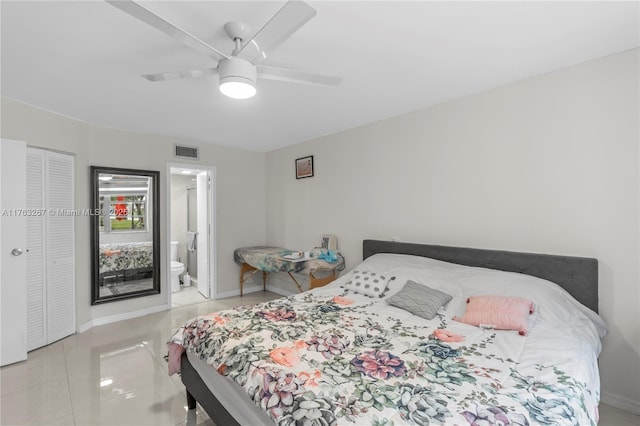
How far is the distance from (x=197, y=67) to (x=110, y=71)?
0.66 metres

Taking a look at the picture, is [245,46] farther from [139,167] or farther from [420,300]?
[139,167]

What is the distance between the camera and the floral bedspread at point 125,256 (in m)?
3.77

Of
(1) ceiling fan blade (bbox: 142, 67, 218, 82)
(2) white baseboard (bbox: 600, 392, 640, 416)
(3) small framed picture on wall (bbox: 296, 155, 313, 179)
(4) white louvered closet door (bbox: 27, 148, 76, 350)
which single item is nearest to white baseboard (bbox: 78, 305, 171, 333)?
(4) white louvered closet door (bbox: 27, 148, 76, 350)

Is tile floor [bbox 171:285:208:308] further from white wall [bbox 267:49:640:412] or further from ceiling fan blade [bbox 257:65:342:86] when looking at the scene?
ceiling fan blade [bbox 257:65:342:86]

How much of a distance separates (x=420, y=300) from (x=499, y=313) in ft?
1.71

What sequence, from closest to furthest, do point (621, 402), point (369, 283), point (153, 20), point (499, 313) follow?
point (153, 20) < point (499, 313) < point (621, 402) < point (369, 283)

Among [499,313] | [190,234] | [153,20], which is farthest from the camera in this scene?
[190,234]

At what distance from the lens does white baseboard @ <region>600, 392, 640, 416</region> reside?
6.68 feet

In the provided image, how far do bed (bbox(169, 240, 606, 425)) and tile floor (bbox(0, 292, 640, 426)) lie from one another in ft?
1.23

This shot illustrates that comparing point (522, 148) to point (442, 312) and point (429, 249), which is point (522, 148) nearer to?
point (429, 249)

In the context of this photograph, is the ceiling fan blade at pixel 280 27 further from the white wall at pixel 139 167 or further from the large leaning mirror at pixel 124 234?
the large leaning mirror at pixel 124 234

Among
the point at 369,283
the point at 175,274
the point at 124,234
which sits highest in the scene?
the point at 124,234

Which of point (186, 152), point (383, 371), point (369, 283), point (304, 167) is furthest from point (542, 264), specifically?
point (186, 152)

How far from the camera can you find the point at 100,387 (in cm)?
239
